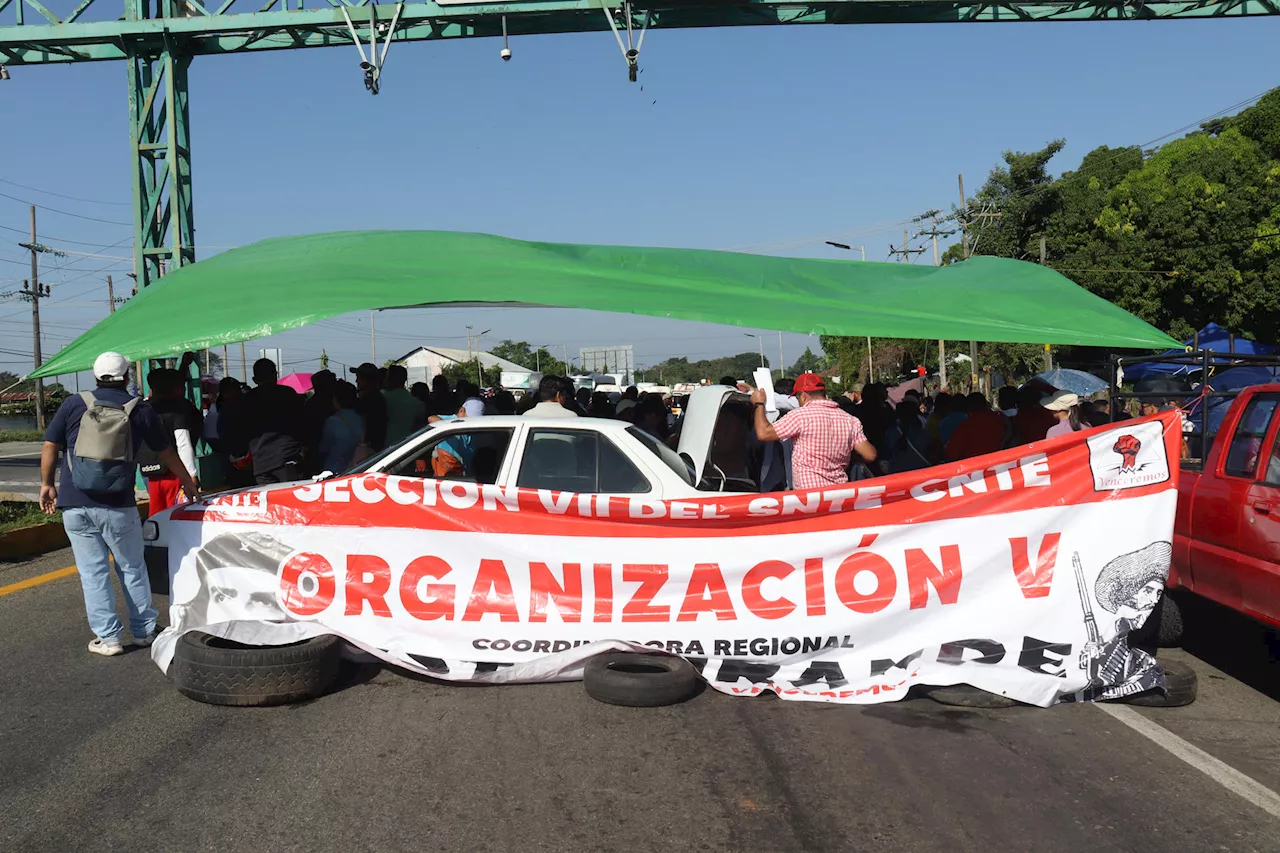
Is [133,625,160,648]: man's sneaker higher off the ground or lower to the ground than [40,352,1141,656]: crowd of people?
lower

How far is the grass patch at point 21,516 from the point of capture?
1087 centimetres

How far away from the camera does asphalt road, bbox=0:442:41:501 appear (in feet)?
46.1

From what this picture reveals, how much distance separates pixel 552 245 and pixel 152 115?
8641 mm

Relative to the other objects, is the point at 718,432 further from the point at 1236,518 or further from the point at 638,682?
the point at 1236,518

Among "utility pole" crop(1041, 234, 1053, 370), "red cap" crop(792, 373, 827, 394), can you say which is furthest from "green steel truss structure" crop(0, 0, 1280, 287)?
"utility pole" crop(1041, 234, 1053, 370)

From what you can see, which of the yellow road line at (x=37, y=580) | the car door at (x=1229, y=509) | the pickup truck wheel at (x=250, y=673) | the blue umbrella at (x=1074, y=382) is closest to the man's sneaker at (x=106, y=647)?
the pickup truck wheel at (x=250, y=673)

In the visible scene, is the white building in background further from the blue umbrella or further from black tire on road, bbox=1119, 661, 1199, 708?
black tire on road, bbox=1119, 661, 1199, 708

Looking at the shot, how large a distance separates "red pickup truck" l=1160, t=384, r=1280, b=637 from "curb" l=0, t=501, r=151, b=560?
955cm

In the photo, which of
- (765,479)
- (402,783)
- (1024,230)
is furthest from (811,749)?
(1024,230)

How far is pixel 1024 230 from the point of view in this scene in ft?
134

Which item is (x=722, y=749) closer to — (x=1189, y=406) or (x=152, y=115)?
(x=1189, y=406)

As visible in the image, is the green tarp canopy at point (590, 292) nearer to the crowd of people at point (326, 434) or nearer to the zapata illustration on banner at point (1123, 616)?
the crowd of people at point (326, 434)

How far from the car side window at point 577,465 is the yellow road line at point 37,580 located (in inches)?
214

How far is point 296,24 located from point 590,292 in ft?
31.3
